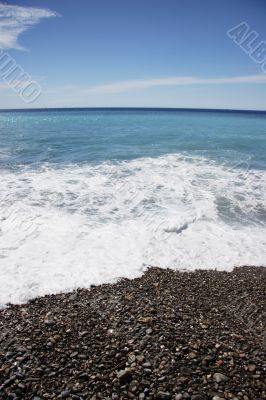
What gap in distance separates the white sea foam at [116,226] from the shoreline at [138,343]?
115 centimetres

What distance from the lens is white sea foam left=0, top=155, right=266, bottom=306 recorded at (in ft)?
27.6

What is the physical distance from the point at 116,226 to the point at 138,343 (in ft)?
20.6

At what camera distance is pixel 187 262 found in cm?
908

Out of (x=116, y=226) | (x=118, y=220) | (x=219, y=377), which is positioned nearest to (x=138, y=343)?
(x=219, y=377)

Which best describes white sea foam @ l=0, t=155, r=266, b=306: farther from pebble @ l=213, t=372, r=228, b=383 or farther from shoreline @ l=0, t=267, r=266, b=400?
pebble @ l=213, t=372, r=228, b=383

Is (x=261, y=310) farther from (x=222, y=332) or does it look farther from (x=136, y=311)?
(x=136, y=311)

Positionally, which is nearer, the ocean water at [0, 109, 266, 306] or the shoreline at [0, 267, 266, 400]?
the shoreline at [0, 267, 266, 400]

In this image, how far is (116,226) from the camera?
11.4 metres

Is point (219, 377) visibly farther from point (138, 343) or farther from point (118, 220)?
point (118, 220)

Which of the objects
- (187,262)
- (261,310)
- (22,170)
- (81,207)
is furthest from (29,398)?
(22,170)

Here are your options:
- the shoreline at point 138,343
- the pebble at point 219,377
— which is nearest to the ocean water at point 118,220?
the shoreline at point 138,343

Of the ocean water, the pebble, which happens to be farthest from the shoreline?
the ocean water

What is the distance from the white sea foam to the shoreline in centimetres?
115

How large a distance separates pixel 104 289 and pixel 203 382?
329 cm
